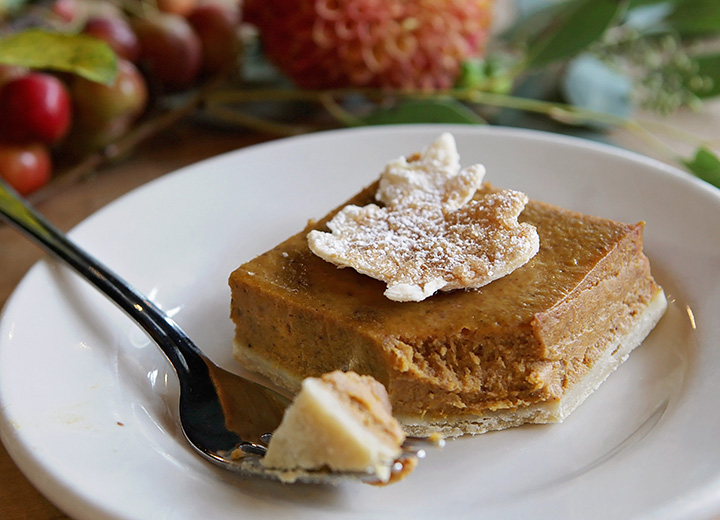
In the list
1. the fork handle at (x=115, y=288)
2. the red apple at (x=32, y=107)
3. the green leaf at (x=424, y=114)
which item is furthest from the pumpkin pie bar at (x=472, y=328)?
the red apple at (x=32, y=107)

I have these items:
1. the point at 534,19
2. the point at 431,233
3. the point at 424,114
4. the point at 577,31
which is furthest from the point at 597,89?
the point at 431,233

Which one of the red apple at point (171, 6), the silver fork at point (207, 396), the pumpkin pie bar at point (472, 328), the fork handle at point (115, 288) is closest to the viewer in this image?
the silver fork at point (207, 396)

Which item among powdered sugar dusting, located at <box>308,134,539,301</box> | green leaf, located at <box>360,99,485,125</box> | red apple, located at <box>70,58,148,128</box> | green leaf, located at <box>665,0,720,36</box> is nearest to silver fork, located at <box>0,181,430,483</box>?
powdered sugar dusting, located at <box>308,134,539,301</box>

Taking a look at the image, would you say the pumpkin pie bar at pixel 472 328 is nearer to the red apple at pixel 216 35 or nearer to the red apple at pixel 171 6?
the red apple at pixel 216 35

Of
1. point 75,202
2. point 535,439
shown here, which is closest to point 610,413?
point 535,439

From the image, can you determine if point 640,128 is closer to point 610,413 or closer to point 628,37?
point 628,37

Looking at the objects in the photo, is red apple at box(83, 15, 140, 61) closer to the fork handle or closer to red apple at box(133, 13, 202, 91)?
red apple at box(133, 13, 202, 91)
